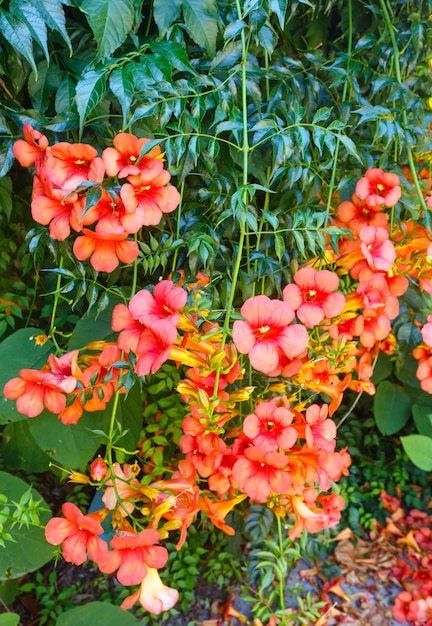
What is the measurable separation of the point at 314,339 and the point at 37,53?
0.92 meters

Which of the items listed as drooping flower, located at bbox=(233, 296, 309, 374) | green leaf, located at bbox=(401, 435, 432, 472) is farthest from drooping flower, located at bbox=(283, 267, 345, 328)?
green leaf, located at bbox=(401, 435, 432, 472)

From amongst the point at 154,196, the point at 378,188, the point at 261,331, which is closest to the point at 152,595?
the point at 261,331

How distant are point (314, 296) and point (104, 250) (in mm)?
460

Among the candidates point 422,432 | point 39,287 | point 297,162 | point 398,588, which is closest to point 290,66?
point 297,162

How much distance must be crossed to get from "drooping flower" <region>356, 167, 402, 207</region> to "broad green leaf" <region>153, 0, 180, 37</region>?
58cm

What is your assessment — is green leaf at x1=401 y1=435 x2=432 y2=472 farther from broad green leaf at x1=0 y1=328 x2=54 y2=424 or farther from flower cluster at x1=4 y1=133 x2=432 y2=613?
broad green leaf at x1=0 y1=328 x2=54 y2=424

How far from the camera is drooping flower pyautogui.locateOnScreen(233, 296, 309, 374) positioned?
3.36 feet

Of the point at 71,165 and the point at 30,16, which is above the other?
the point at 30,16

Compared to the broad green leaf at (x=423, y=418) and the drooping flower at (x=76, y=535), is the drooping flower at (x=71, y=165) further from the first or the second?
the broad green leaf at (x=423, y=418)

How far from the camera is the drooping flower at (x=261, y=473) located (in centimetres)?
113

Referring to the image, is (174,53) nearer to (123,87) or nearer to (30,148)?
(123,87)

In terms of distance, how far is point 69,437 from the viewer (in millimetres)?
1452

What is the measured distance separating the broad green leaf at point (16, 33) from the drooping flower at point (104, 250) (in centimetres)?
34

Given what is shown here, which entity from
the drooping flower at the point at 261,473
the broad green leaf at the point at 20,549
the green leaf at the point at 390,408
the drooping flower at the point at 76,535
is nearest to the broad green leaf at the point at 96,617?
the broad green leaf at the point at 20,549
